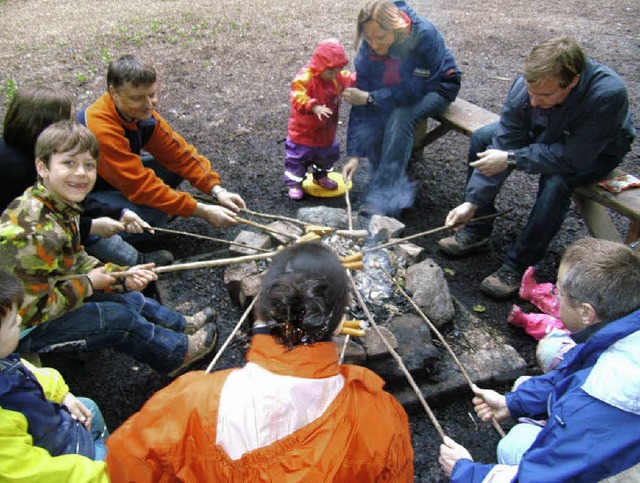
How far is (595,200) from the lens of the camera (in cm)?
362

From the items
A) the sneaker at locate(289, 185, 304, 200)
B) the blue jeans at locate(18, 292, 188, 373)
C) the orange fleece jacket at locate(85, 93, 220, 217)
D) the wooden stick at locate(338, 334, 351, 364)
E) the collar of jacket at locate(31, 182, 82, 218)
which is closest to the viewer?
the collar of jacket at locate(31, 182, 82, 218)

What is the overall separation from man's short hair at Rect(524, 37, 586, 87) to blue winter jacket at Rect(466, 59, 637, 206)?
0.64 ft

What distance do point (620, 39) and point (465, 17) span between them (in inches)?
98.2

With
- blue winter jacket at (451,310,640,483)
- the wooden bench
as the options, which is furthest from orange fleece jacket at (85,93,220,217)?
blue winter jacket at (451,310,640,483)

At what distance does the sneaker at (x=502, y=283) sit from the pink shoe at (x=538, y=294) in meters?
0.06

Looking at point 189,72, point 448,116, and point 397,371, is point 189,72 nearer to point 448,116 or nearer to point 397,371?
point 448,116

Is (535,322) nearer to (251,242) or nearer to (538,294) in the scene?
(538,294)

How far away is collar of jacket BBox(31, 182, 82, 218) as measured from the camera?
2451 millimetres

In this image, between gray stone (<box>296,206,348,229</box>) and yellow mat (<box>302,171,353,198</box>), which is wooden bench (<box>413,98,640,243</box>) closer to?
yellow mat (<box>302,171,353,198</box>)

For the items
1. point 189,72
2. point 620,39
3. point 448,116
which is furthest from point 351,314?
point 620,39

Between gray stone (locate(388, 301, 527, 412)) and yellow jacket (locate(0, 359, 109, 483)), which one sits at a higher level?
yellow jacket (locate(0, 359, 109, 483))

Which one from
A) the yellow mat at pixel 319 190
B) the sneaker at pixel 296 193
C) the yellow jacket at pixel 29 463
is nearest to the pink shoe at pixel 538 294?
the yellow mat at pixel 319 190

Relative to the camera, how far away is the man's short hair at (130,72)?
315 cm

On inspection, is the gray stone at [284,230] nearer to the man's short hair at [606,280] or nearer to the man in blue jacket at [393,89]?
the man in blue jacket at [393,89]
